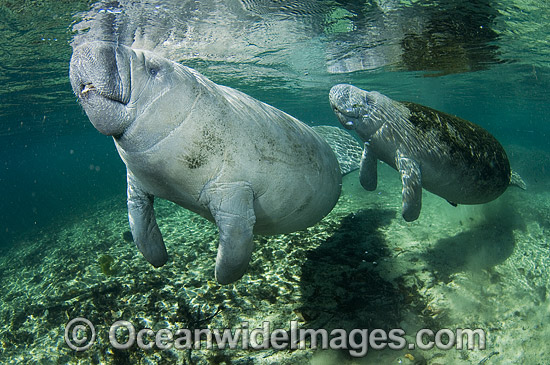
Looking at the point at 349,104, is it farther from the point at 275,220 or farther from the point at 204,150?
the point at 204,150

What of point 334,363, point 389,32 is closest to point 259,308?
point 334,363

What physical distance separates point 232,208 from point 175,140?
719 mm

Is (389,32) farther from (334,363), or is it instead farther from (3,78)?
(3,78)

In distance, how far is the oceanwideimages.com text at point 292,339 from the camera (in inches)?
134

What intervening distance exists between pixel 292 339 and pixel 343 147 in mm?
3868

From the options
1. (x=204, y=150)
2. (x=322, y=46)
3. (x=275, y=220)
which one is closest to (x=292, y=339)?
(x=275, y=220)

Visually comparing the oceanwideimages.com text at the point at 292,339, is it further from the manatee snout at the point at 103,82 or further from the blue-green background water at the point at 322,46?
the blue-green background water at the point at 322,46

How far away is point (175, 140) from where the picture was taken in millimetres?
2406

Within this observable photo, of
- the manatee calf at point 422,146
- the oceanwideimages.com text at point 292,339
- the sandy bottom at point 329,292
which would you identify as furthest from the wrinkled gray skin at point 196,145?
the manatee calf at point 422,146

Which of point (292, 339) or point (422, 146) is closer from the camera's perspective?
point (292, 339)

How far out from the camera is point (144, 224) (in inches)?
131

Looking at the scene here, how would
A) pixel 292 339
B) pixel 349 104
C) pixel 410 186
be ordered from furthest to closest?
1. pixel 349 104
2. pixel 410 186
3. pixel 292 339

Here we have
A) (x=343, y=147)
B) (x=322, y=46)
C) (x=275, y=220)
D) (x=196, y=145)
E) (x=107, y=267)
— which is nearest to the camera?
(x=196, y=145)

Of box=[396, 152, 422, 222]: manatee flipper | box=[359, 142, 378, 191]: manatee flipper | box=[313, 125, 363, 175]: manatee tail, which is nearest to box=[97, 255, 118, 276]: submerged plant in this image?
Answer: box=[313, 125, 363, 175]: manatee tail
